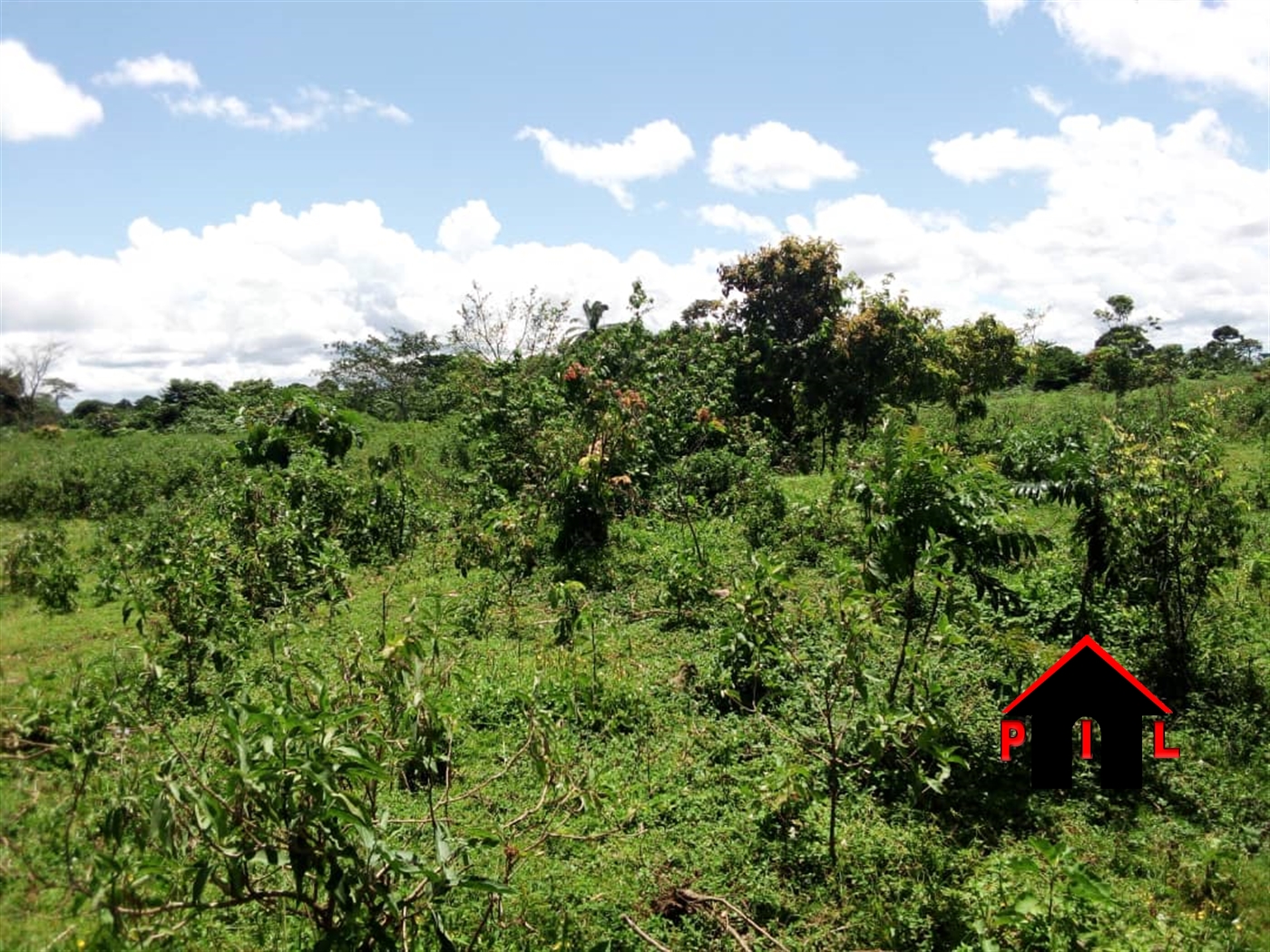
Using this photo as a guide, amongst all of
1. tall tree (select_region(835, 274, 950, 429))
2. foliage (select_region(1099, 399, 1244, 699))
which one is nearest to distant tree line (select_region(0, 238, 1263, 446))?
tall tree (select_region(835, 274, 950, 429))

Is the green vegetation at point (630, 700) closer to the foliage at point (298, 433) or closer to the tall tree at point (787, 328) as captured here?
the foliage at point (298, 433)

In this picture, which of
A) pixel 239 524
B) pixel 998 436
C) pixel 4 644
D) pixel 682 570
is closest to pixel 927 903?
pixel 682 570

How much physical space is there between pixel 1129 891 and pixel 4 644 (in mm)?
8243

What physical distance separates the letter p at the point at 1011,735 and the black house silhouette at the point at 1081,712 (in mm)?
58

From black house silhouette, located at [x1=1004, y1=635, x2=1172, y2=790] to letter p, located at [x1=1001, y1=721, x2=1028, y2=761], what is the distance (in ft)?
0.19

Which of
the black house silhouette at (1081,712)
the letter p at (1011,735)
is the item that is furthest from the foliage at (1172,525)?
the letter p at (1011,735)

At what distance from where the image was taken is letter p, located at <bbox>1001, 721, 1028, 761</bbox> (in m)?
4.29

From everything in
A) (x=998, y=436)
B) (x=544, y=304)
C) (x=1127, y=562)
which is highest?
(x=544, y=304)

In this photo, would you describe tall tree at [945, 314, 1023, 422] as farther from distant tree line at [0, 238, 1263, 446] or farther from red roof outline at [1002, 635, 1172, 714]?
red roof outline at [1002, 635, 1172, 714]

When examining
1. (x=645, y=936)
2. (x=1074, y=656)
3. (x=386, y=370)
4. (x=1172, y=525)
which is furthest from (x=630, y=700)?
(x=386, y=370)

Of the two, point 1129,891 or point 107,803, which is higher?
point 107,803

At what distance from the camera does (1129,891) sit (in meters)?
3.28

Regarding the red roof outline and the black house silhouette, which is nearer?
the red roof outline

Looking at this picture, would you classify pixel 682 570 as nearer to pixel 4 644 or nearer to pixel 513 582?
pixel 513 582
